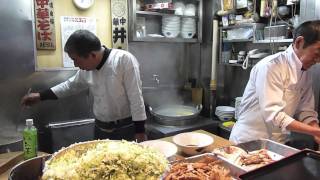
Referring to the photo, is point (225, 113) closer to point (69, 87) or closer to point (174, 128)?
point (174, 128)

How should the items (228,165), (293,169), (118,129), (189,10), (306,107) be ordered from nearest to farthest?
(293,169), (228,165), (306,107), (118,129), (189,10)

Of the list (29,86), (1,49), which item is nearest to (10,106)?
(29,86)

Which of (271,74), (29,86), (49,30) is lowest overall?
(29,86)

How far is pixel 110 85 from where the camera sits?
2.41m

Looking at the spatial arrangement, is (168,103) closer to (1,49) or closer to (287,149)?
(1,49)

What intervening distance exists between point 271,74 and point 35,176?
1483 millimetres

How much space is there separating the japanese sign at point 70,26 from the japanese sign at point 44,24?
0.11m

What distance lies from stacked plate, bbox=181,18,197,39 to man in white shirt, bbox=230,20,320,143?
6.03ft

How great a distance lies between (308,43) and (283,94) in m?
0.36

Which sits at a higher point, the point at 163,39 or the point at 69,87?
the point at 163,39

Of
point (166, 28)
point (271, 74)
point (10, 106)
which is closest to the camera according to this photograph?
point (271, 74)

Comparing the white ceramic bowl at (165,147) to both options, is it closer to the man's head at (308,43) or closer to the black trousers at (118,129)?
the black trousers at (118,129)

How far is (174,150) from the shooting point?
62.4 inches

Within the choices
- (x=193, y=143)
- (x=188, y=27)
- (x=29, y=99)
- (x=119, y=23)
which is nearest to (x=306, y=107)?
(x=193, y=143)
